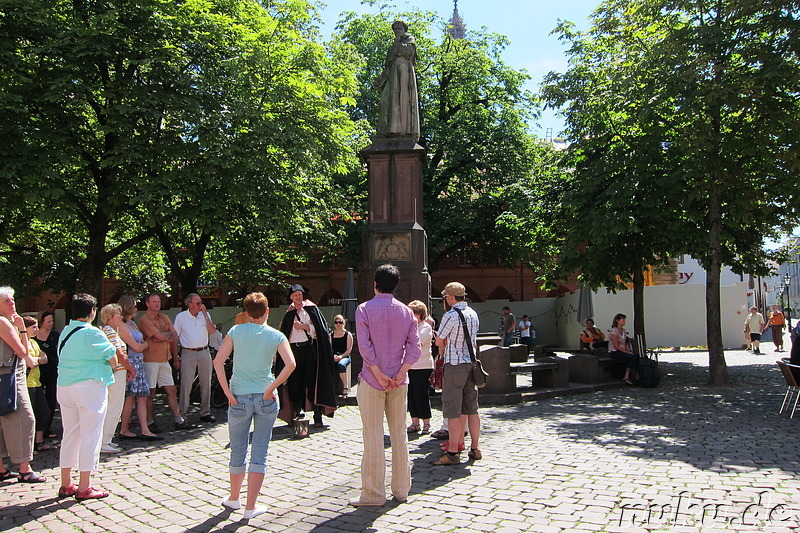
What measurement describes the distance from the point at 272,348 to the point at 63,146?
8.94 m

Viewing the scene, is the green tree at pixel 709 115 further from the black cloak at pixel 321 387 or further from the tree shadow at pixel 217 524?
Result: the tree shadow at pixel 217 524

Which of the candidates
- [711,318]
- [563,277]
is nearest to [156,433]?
[711,318]

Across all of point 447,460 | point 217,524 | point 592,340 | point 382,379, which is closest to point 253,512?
point 217,524

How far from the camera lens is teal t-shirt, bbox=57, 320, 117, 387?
18.8 feet

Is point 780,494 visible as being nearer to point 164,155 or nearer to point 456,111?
point 164,155

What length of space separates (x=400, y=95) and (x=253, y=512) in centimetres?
987

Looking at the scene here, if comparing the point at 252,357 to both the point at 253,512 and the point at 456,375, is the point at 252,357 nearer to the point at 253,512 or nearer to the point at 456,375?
the point at 253,512

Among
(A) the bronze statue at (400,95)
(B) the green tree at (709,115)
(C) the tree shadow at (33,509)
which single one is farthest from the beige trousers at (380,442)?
(B) the green tree at (709,115)

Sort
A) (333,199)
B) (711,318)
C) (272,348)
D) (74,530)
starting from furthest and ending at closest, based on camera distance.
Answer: (333,199)
(711,318)
(272,348)
(74,530)

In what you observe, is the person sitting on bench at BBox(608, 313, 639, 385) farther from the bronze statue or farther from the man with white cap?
the man with white cap

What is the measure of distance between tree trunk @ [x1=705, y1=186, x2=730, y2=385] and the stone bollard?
4798mm

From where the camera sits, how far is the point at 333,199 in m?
19.8

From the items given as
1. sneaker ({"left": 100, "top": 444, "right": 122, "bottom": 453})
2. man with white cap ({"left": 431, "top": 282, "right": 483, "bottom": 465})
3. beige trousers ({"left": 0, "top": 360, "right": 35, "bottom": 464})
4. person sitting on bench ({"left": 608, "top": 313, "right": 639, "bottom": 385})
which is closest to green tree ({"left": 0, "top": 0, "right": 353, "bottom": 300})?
sneaker ({"left": 100, "top": 444, "right": 122, "bottom": 453})

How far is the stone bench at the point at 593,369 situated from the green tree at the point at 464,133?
11208 millimetres
